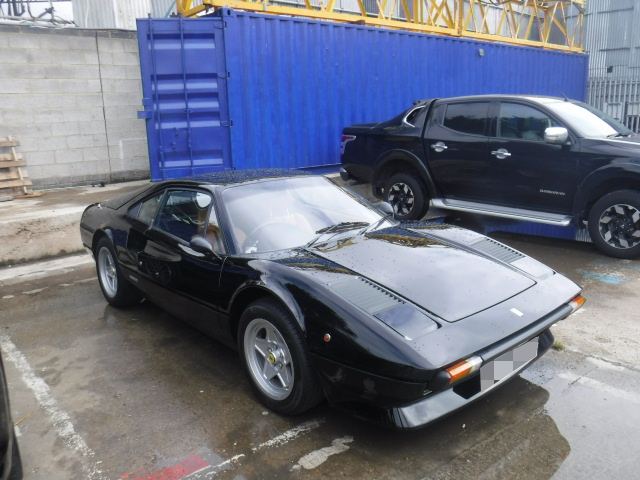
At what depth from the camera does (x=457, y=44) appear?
11.7 m

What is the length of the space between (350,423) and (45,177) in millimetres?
7871

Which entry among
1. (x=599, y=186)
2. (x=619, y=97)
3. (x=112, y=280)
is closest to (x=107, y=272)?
(x=112, y=280)

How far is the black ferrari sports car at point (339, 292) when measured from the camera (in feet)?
8.64

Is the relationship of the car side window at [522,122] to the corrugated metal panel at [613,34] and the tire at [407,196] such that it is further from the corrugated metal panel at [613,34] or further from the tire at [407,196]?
the corrugated metal panel at [613,34]

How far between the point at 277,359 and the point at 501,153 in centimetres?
459

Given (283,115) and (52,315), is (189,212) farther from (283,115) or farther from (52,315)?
(283,115)

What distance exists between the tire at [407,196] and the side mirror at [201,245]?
14.1 feet

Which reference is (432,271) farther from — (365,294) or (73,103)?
(73,103)

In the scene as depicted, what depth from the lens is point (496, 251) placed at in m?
3.70

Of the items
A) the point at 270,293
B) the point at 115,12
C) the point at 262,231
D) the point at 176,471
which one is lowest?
the point at 176,471

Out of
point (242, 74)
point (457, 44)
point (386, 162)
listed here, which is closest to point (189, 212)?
point (386, 162)

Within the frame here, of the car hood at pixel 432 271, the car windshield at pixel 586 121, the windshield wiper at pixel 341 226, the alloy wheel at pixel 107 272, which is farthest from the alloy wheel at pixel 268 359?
the car windshield at pixel 586 121

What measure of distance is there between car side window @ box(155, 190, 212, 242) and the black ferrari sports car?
0.5 inches

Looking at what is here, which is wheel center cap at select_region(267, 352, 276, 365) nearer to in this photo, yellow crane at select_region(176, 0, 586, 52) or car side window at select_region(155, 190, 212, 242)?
car side window at select_region(155, 190, 212, 242)
